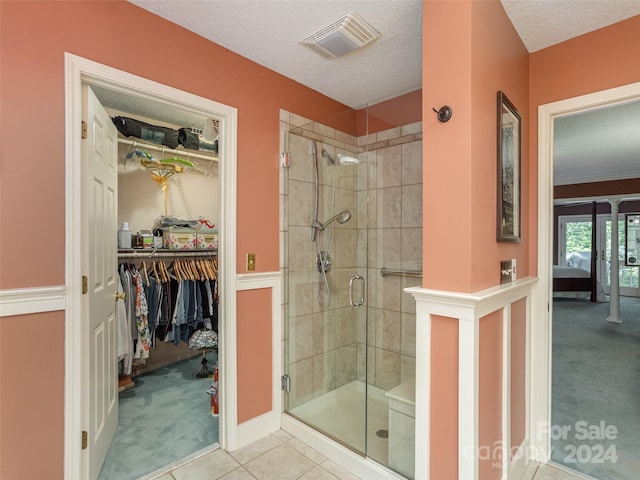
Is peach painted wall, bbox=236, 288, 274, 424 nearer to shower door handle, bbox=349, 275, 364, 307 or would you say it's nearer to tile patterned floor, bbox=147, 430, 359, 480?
tile patterned floor, bbox=147, 430, 359, 480

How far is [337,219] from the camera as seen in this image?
2525 mm

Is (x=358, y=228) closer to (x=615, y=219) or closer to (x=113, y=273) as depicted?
(x=113, y=273)

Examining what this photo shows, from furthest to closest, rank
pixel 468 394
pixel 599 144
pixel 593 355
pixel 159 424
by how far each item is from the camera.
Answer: pixel 599 144 → pixel 593 355 → pixel 159 424 → pixel 468 394

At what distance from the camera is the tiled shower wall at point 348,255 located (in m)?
2.43

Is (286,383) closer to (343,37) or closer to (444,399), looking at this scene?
(444,399)

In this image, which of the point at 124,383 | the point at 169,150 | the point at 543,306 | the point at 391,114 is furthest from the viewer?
the point at 169,150

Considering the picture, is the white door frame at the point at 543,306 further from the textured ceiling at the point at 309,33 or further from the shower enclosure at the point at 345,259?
the textured ceiling at the point at 309,33

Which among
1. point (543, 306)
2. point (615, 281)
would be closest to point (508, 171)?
point (543, 306)

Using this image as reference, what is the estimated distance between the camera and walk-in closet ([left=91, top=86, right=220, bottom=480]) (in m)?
2.76

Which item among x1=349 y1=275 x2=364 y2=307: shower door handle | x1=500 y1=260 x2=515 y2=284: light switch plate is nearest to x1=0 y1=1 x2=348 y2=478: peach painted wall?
x1=349 y1=275 x2=364 y2=307: shower door handle

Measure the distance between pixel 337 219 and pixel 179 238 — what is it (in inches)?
72.3

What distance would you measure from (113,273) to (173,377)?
1564mm

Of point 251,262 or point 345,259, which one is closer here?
point 251,262

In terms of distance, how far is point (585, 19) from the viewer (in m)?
1.77
